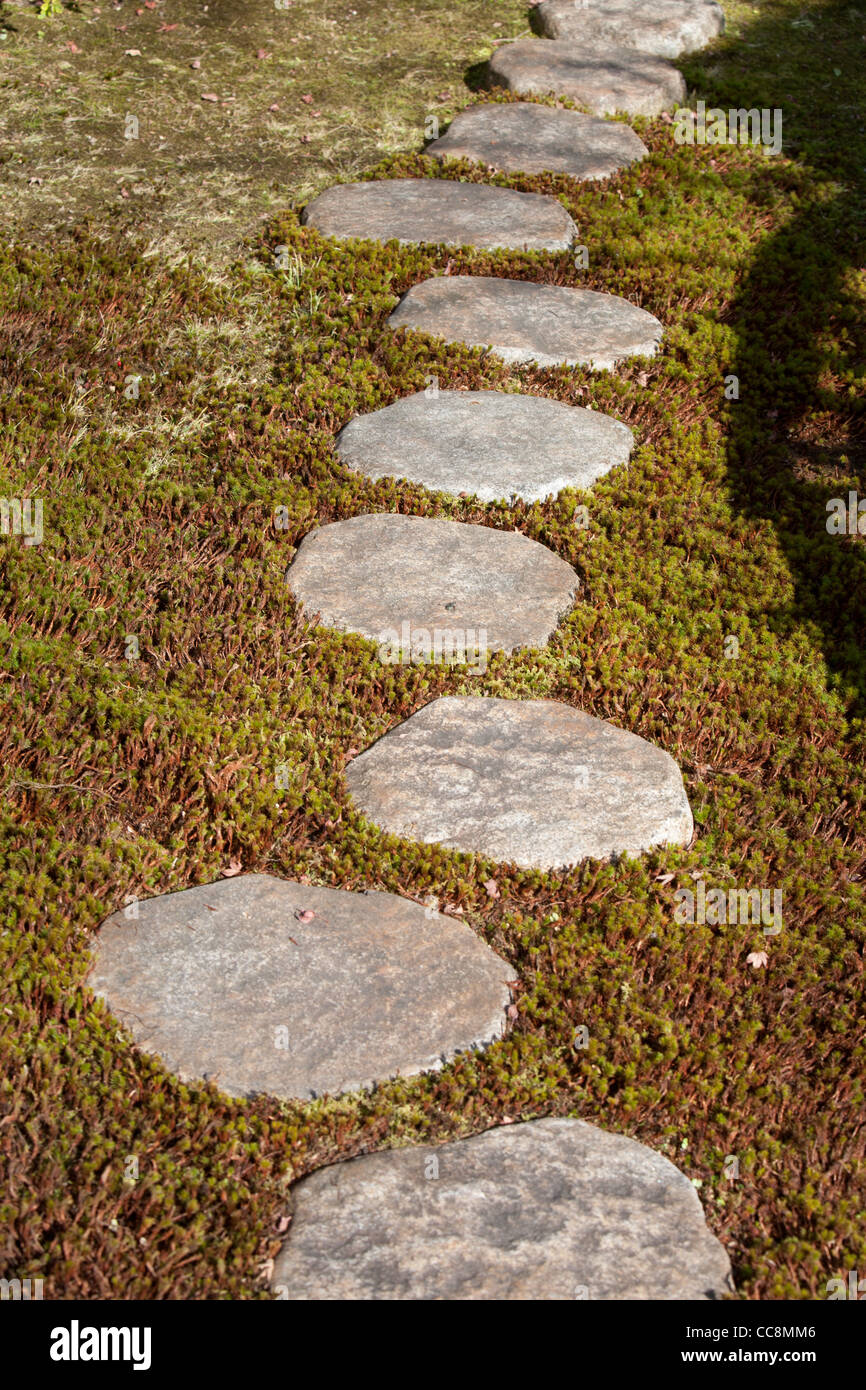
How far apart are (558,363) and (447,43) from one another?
5.94 m

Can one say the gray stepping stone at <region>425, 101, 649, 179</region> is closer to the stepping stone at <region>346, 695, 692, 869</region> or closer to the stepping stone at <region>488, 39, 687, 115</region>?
the stepping stone at <region>488, 39, 687, 115</region>

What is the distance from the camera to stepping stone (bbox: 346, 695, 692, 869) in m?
5.77

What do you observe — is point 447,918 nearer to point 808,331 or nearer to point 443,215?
point 808,331

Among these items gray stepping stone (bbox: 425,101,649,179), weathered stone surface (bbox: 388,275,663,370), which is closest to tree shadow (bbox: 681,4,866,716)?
weathered stone surface (bbox: 388,275,663,370)

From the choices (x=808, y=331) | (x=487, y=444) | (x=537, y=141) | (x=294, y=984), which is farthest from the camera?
(x=537, y=141)

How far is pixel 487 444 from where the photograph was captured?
318 inches

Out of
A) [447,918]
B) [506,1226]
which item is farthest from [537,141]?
[506,1226]

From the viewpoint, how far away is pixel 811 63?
12.9 meters

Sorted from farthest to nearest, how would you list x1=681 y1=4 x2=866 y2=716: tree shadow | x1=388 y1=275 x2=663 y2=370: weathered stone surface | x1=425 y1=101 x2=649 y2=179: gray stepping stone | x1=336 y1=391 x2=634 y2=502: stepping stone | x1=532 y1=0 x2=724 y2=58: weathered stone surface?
x1=532 y1=0 x2=724 y2=58: weathered stone surface → x1=425 y1=101 x2=649 y2=179: gray stepping stone → x1=388 y1=275 x2=663 y2=370: weathered stone surface → x1=336 y1=391 x2=634 y2=502: stepping stone → x1=681 y1=4 x2=866 y2=716: tree shadow

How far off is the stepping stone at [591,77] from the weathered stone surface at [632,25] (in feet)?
1.21

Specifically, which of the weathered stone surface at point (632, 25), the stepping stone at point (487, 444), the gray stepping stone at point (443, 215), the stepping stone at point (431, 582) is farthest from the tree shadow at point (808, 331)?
the gray stepping stone at point (443, 215)

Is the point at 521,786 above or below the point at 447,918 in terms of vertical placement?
above

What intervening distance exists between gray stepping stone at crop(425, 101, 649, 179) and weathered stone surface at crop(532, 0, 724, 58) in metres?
1.76

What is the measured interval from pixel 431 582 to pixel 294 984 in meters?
2.76
